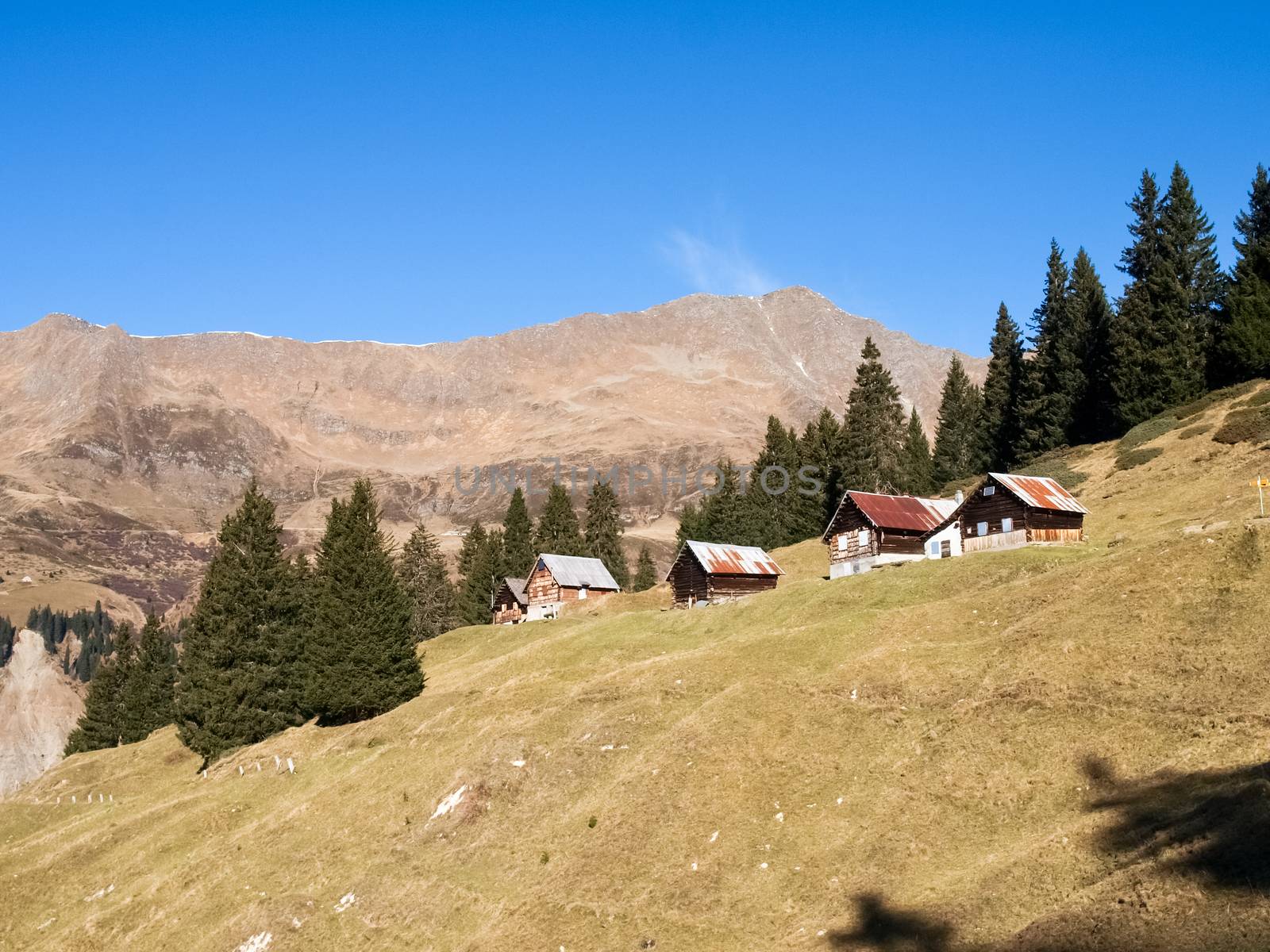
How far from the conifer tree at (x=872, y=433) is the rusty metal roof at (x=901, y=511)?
17.2 m

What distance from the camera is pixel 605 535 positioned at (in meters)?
123

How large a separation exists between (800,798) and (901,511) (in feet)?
151

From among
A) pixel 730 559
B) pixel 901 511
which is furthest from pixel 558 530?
pixel 901 511

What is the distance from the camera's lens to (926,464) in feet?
440

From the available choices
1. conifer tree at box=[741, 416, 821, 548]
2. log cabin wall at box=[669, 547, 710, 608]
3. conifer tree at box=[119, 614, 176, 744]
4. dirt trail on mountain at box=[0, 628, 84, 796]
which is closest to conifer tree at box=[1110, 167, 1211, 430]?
conifer tree at box=[741, 416, 821, 548]

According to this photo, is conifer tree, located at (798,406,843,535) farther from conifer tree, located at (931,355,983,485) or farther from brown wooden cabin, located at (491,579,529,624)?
brown wooden cabin, located at (491,579,529,624)

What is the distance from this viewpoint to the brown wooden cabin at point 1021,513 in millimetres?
64938

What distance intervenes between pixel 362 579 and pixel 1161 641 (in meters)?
46.5

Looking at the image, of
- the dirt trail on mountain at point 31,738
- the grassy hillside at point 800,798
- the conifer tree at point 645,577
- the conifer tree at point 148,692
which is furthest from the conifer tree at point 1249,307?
the dirt trail on mountain at point 31,738

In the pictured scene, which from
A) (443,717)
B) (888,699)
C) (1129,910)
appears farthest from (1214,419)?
(1129,910)

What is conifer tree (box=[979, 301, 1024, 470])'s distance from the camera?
116875 mm

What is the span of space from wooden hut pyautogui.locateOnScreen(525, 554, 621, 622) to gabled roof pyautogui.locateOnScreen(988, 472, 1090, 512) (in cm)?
4454

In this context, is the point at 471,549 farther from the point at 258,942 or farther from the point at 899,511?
the point at 258,942

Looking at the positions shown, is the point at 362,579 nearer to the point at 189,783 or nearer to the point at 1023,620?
the point at 189,783
